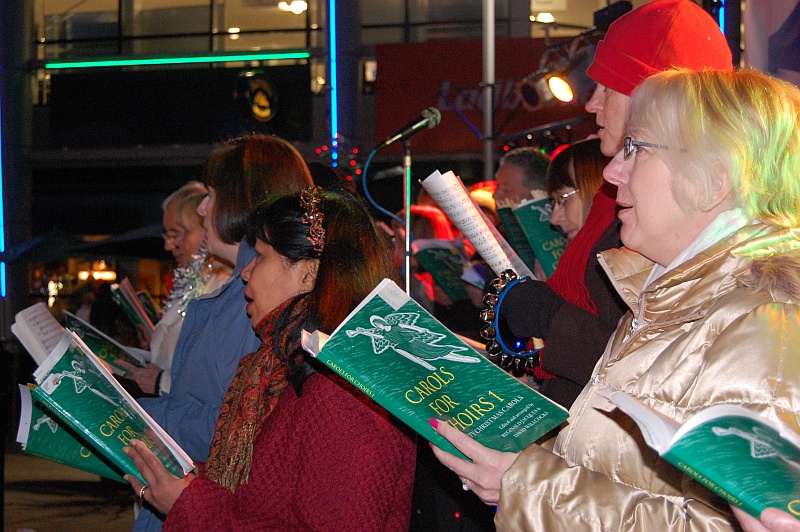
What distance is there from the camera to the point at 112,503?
666 cm

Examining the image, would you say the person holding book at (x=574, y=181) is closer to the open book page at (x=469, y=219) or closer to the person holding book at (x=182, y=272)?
the open book page at (x=469, y=219)

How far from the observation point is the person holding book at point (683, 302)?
4.14 ft

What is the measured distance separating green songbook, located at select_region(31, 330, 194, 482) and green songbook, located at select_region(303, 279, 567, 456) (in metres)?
0.80

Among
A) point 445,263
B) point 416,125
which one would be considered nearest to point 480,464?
point 416,125

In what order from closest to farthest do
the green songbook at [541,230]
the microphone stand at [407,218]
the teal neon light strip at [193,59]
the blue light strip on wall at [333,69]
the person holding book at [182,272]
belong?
the green songbook at [541,230]
the microphone stand at [407,218]
the person holding book at [182,272]
the blue light strip on wall at [333,69]
the teal neon light strip at [193,59]

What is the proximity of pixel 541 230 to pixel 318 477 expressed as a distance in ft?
5.09

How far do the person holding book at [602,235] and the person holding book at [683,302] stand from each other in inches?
18.1

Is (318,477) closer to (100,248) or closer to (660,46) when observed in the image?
(660,46)

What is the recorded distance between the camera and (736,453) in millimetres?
920

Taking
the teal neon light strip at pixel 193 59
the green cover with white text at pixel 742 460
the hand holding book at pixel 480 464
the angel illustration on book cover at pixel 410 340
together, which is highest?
the teal neon light strip at pixel 193 59

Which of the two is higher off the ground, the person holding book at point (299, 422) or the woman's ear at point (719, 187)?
the woman's ear at point (719, 187)

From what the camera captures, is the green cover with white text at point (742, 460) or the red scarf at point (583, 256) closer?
the green cover with white text at point (742, 460)

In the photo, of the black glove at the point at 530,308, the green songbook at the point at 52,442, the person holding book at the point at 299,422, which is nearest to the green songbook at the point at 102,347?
the green songbook at the point at 52,442

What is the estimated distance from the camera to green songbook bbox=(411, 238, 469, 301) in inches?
159
